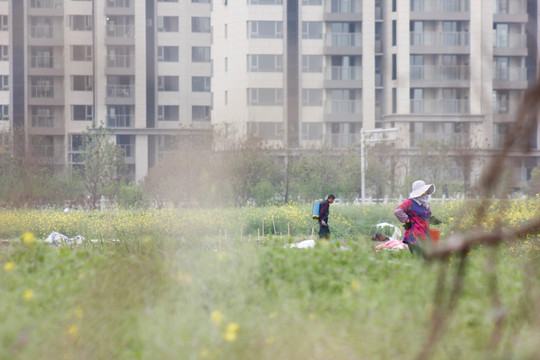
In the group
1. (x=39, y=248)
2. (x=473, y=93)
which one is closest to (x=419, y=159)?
(x=39, y=248)

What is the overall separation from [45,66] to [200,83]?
9.07 m

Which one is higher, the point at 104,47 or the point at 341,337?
the point at 104,47

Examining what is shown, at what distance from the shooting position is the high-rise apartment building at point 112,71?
46500mm

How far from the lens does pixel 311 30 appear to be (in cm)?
4541

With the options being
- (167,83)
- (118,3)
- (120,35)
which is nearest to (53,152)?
(120,35)

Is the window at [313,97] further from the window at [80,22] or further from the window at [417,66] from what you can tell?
the window at [80,22]

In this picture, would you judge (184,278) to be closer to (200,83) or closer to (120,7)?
(120,7)

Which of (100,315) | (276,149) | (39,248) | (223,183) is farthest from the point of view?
(276,149)

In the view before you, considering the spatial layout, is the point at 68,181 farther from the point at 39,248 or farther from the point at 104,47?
the point at 39,248

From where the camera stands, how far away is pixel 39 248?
23.1ft

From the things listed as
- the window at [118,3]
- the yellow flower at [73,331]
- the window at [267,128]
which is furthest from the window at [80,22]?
the yellow flower at [73,331]

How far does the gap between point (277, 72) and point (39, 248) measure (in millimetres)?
39278

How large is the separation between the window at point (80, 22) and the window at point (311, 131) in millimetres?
14376

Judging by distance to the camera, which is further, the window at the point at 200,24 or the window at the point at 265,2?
the window at the point at 200,24
